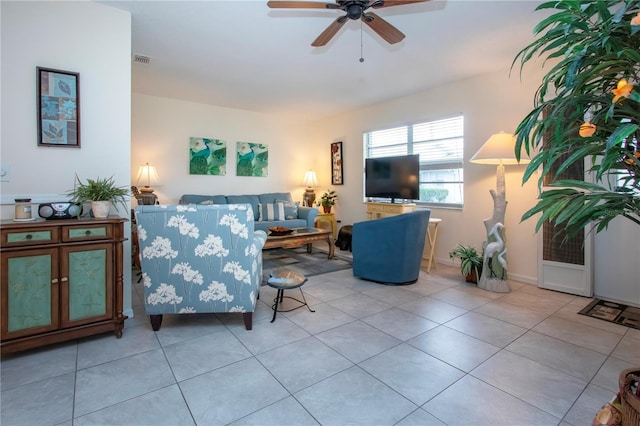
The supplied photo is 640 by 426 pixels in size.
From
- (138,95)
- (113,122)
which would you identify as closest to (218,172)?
(138,95)

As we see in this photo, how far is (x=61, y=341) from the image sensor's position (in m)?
2.10

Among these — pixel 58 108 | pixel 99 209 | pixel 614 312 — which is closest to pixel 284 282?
pixel 99 209

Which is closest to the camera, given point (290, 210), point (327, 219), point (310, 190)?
point (290, 210)

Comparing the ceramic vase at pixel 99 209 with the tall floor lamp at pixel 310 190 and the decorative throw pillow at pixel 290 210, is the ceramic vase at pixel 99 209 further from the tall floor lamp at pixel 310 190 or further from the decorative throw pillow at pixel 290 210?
the tall floor lamp at pixel 310 190

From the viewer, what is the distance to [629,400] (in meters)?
1.02

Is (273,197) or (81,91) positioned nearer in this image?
(81,91)

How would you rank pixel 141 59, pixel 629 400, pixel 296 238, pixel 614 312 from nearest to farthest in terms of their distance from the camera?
pixel 629 400 → pixel 614 312 → pixel 141 59 → pixel 296 238

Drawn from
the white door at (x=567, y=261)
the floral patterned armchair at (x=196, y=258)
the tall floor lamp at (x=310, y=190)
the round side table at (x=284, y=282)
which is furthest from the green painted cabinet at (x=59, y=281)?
the tall floor lamp at (x=310, y=190)

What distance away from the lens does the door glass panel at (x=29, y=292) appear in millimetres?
1943

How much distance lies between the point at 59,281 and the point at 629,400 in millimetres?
2940

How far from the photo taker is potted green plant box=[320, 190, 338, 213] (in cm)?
625

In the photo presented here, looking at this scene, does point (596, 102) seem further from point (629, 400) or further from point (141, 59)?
point (141, 59)

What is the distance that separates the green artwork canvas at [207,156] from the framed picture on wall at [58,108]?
9.73ft

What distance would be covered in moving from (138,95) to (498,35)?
16.1 ft
